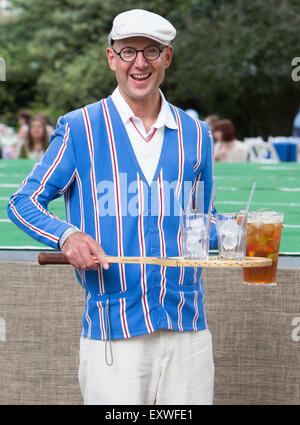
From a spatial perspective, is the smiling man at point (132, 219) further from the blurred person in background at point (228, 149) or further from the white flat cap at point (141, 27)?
the blurred person in background at point (228, 149)

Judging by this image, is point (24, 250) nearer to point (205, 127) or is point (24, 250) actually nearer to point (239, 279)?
point (239, 279)

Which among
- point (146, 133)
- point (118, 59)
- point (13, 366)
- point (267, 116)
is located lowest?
point (13, 366)

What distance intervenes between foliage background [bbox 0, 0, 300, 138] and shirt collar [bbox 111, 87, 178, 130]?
85.0ft

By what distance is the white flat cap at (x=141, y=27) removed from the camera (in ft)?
8.43

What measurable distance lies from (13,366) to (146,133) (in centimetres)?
148

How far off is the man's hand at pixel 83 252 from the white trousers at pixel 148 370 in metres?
0.34

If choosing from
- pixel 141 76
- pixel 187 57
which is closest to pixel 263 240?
pixel 141 76

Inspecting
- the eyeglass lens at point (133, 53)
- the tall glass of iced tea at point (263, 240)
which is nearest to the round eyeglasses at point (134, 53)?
the eyeglass lens at point (133, 53)

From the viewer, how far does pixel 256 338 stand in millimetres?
3627

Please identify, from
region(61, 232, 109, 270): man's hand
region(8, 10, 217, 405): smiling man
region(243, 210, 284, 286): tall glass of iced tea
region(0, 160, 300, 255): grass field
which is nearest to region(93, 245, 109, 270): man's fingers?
region(61, 232, 109, 270): man's hand

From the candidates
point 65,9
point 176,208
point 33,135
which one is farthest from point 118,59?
point 65,9

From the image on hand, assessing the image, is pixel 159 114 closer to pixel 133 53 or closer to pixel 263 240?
pixel 133 53

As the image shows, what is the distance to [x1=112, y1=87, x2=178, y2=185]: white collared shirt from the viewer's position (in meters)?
2.66

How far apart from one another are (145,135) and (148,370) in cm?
75
